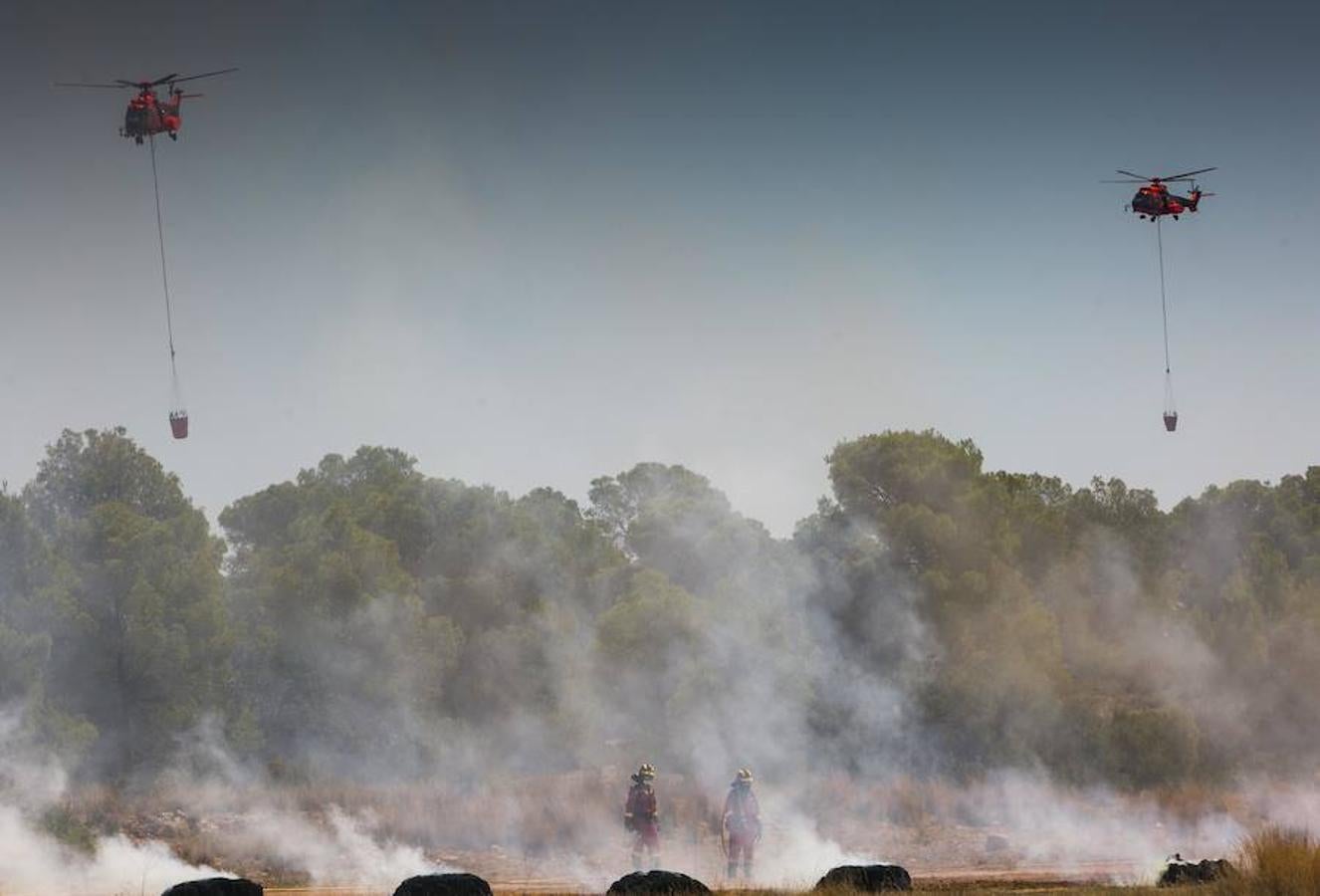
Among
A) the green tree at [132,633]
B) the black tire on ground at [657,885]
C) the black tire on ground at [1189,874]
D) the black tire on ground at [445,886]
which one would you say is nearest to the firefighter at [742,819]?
the black tire on ground at [1189,874]

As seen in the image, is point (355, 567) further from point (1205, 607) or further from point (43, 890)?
point (1205, 607)

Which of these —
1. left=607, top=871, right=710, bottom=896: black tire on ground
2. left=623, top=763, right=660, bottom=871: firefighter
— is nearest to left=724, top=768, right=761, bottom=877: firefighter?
left=623, top=763, right=660, bottom=871: firefighter

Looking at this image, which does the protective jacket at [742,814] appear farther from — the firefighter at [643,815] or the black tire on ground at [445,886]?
the black tire on ground at [445,886]

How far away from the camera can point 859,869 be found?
25891mm

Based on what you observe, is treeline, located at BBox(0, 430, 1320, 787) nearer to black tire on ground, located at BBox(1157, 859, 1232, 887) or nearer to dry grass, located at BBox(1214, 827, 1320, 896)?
black tire on ground, located at BBox(1157, 859, 1232, 887)

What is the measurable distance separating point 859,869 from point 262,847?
895 inches

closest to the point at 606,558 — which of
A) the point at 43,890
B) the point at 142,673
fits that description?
the point at 142,673

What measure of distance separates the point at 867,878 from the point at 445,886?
6.18m

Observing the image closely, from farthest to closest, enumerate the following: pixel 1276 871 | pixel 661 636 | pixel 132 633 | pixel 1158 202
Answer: pixel 661 636 → pixel 132 633 → pixel 1158 202 → pixel 1276 871

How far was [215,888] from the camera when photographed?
24.0 metres

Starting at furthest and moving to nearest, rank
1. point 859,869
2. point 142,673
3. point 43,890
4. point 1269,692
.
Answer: point 1269,692, point 142,673, point 43,890, point 859,869

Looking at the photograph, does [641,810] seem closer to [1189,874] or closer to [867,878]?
[867,878]

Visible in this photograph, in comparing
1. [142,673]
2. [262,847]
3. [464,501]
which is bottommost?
[262,847]

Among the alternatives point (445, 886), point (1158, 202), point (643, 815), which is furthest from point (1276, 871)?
point (1158, 202)
